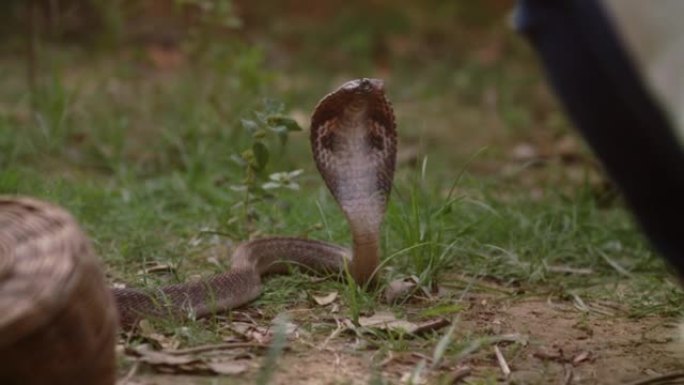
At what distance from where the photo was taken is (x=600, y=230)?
4.42 meters

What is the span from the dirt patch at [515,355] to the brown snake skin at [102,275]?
1.15 feet

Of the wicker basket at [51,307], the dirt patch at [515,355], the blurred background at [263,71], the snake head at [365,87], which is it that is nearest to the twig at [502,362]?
the dirt patch at [515,355]

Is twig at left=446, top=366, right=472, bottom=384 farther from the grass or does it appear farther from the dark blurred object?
the dark blurred object

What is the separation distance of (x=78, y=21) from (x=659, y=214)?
6924 millimetres

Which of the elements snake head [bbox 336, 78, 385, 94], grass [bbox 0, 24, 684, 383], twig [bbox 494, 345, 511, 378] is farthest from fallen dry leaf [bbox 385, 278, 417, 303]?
snake head [bbox 336, 78, 385, 94]

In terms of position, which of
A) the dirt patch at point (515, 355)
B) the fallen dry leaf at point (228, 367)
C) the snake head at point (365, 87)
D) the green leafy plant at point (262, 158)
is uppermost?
the snake head at point (365, 87)

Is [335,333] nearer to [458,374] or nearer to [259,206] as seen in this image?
[458,374]

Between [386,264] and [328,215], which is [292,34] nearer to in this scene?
[328,215]

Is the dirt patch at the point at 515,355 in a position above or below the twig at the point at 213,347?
below

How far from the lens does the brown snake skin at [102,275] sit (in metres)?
2.09

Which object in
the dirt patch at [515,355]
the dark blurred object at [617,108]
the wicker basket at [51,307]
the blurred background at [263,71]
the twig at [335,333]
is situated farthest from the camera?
the blurred background at [263,71]

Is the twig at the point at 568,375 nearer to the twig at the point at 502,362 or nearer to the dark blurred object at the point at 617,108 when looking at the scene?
the twig at the point at 502,362

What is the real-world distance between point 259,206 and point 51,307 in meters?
2.29

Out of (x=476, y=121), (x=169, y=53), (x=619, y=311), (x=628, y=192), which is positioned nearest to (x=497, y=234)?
(x=619, y=311)
